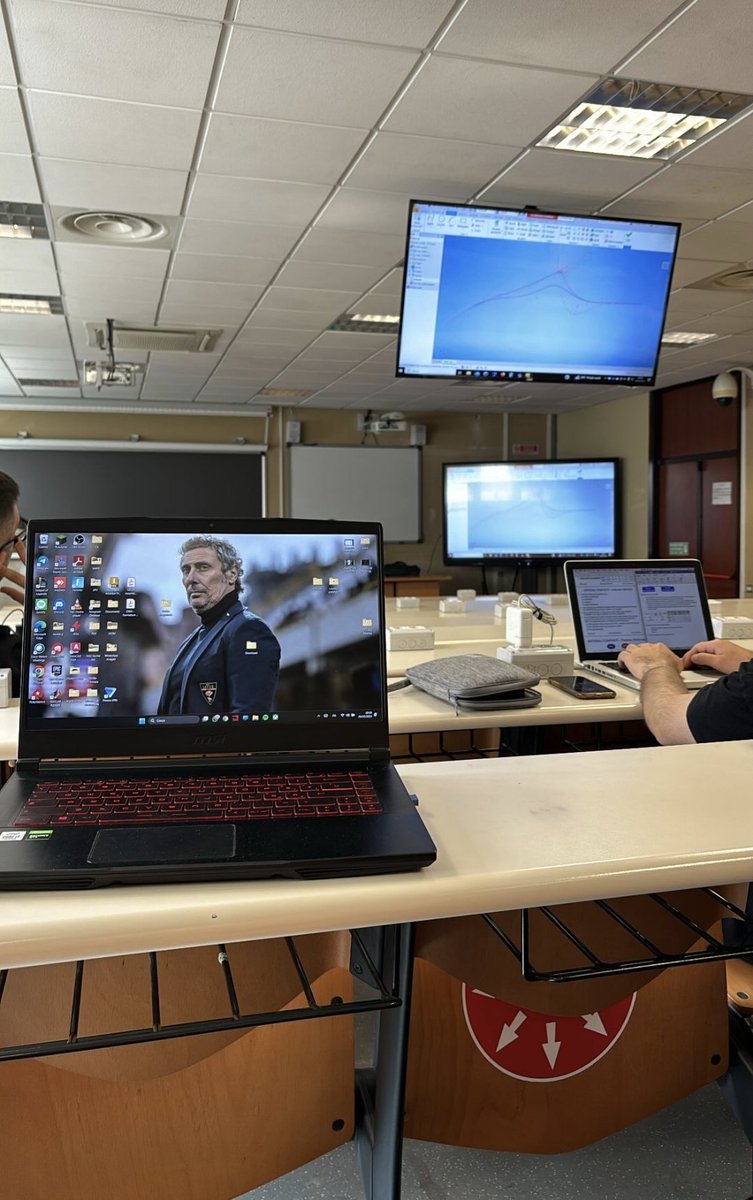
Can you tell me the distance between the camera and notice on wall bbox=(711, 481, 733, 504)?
7453mm

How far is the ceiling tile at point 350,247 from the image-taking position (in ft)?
13.0

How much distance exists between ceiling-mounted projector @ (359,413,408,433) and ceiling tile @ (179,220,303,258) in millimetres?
5311

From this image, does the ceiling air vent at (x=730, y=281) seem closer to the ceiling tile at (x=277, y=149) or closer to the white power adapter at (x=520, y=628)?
the ceiling tile at (x=277, y=149)

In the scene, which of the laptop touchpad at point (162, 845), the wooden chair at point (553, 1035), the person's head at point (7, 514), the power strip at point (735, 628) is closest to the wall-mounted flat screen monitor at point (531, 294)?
the power strip at point (735, 628)

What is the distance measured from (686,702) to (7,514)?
174cm

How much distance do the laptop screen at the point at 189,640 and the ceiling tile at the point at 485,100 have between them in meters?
2.05

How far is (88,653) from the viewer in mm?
1119

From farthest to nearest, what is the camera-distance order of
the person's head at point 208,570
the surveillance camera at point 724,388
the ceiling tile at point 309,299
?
the surveillance camera at point 724,388 < the ceiling tile at point 309,299 < the person's head at point 208,570

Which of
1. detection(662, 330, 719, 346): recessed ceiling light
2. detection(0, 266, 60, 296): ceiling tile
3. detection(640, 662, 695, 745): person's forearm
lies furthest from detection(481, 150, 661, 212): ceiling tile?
detection(662, 330, 719, 346): recessed ceiling light

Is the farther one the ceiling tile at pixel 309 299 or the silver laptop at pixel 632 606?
the ceiling tile at pixel 309 299

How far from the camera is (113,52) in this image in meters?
2.46

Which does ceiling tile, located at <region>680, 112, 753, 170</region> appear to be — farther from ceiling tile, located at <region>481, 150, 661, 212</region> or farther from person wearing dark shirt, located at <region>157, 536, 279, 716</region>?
person wearing dark shirt, located at <region>157, 536, 279, 716</region>

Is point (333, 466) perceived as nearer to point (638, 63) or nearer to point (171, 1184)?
point (638, 63)

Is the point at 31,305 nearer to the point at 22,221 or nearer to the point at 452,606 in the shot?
the point at 22,221
